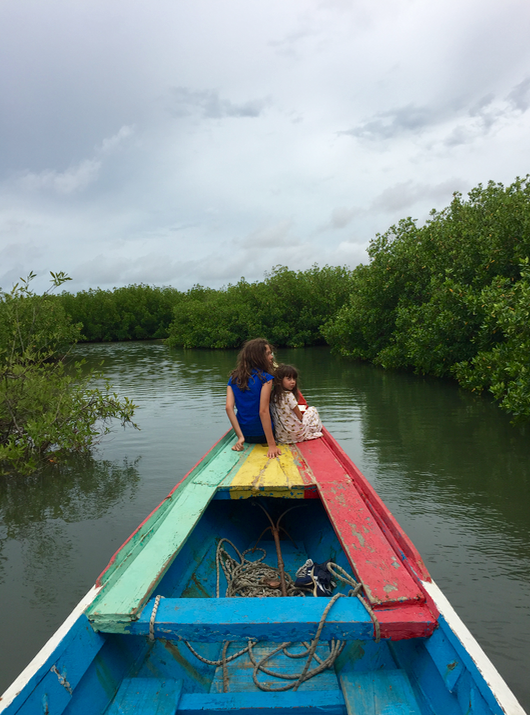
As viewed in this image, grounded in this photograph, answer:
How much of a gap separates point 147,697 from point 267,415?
296 cm

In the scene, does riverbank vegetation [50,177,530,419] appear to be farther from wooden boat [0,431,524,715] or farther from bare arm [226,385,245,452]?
wooden boat [0,431,524,715]

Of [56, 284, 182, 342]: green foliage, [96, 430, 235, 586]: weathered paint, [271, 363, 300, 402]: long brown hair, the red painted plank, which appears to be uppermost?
[56, 284, 182, 342]: green foliage

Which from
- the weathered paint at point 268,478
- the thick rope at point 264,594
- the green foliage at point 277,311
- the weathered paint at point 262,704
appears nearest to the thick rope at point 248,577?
the thick rope at point 264,594

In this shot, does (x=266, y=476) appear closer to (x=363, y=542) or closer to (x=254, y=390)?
(x=254, y=390)

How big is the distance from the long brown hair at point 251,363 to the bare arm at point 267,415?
124mm

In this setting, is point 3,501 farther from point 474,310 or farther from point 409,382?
point 409,382

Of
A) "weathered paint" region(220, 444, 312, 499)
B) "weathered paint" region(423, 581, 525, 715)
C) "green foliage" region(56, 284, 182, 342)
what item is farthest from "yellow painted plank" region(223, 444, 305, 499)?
"green foliage" region(56, 284, 182, 342)

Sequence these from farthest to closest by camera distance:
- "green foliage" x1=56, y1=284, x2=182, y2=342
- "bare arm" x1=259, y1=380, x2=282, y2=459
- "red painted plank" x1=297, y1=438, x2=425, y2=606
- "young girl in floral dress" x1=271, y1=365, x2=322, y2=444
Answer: "green foliage" x1=56, y1=284, x2=182, y2=342 → "young girl in floral dress" x1=271, y1=365, x2=322, y2=444 → "bare arm" x1=259, y1=380, x2=282, y2=459 → "red painted plank" x1=297, y1=438, x2=425, y2=606

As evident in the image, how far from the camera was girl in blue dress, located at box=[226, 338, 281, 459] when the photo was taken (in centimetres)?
494

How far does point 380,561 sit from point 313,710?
775mm

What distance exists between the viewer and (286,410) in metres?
5.28

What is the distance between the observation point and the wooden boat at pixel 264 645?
78.4 inches

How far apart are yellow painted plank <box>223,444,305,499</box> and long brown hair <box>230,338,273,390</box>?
759 mm

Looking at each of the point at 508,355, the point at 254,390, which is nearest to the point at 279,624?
the point at 254,390
